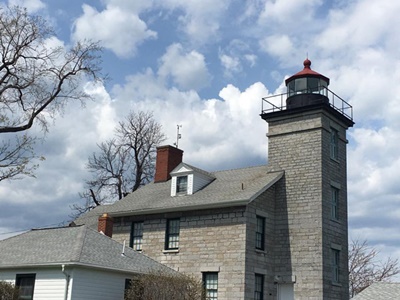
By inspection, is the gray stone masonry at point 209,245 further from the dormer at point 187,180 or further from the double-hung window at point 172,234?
the dormer at point 187,180

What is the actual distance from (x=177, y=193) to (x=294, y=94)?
7359 mm

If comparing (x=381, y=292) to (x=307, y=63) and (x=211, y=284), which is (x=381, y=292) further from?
(x=307, y=63)

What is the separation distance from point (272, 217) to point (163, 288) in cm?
757

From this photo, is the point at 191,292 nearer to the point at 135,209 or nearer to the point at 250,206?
A: the point at 250,206

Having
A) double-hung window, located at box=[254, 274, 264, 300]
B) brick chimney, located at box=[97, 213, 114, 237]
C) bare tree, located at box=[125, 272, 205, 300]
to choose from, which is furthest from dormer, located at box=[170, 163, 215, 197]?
bare tree, located at box=[125, 272, 205, 300]

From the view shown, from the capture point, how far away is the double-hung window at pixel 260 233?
964 inches

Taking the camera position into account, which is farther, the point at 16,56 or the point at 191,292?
the point at 16,56

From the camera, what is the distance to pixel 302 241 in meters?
24.6

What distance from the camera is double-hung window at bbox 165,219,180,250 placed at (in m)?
26.0

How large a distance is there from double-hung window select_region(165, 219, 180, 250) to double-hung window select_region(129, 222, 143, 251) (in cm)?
162

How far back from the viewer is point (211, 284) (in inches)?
949

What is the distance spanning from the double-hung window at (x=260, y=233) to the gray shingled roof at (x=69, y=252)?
437cm

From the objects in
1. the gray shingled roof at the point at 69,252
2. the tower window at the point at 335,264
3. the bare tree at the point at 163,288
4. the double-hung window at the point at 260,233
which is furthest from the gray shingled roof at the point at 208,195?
the bare tree at the point at 163,288

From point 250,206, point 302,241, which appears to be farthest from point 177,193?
point 302,241
